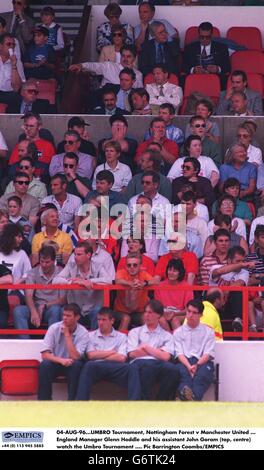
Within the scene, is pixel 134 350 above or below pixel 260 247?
below

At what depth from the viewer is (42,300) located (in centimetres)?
1530

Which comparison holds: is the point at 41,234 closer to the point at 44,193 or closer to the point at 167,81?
the point at 44,193

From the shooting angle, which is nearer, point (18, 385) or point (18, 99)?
point (18, 385)

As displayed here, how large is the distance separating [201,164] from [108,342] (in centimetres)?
317

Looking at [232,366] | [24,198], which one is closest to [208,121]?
[24,198]

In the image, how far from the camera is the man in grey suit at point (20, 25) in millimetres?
20688

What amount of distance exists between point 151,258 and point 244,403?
6.31ft

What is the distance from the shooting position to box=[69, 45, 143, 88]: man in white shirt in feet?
63.2

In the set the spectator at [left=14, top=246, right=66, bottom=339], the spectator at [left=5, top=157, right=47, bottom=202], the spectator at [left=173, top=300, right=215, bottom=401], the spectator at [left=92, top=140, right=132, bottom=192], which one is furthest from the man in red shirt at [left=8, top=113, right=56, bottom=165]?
the spectator at [left=173, top=300, right=215, bottom=401]

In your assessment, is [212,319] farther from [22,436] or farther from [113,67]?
[113,67]

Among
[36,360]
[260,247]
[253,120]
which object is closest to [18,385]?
[36,360]

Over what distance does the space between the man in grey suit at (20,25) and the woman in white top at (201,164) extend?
14.2 feet

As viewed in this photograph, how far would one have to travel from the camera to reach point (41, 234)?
15945 millimetres
